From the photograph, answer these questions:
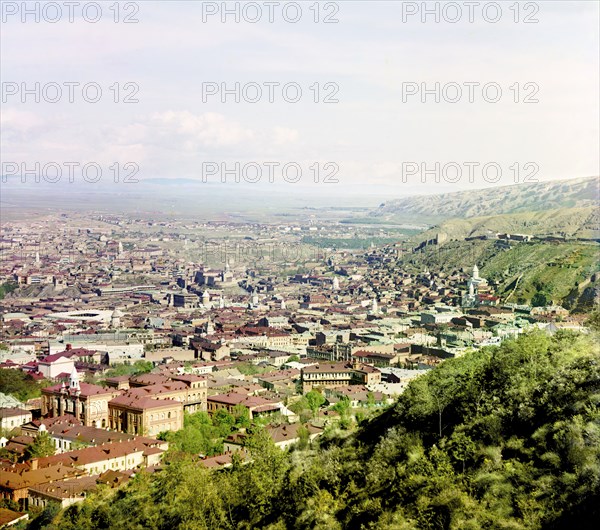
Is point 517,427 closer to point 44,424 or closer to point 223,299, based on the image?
point 44,424

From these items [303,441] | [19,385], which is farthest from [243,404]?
[19,385]

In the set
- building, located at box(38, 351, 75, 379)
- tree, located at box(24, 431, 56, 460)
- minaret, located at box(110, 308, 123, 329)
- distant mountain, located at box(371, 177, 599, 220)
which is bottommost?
minaret, located at box(110, 308, 123, 329)

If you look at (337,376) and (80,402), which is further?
(337,376)

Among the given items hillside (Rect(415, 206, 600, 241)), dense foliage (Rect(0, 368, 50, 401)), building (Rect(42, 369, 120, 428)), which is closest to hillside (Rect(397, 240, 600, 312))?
hillside (Rect(415, 206, 600, 241))

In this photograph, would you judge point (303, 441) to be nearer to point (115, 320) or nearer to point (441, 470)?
point (441, 470)

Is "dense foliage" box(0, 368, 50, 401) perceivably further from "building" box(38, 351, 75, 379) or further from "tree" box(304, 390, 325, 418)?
"tree" box(304, 390, 325, 418)

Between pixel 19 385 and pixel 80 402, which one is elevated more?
pixel 80 402

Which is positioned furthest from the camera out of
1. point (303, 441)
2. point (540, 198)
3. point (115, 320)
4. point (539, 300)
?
point (540, 198)

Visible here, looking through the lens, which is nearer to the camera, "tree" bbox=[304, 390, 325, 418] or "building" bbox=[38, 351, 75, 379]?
"tree" bbox=[304, 390, 325, 418]
